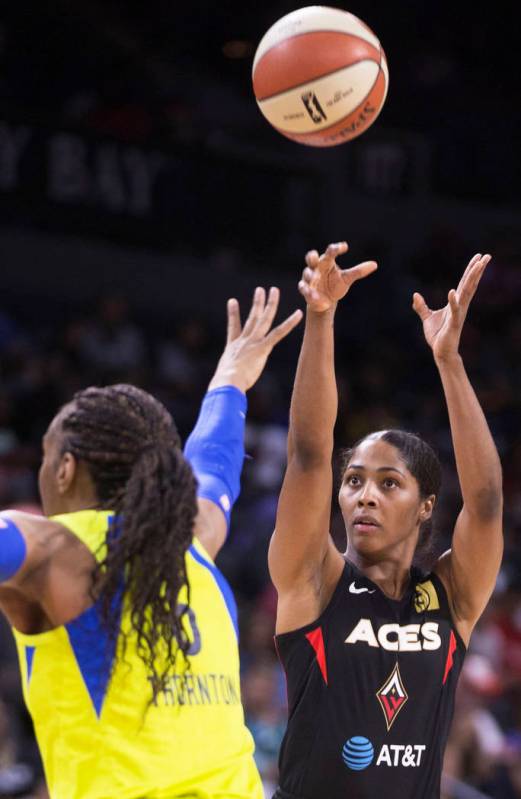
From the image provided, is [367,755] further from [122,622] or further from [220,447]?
[122,622]

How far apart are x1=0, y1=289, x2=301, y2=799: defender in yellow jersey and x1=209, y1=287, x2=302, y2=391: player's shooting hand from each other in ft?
2.90

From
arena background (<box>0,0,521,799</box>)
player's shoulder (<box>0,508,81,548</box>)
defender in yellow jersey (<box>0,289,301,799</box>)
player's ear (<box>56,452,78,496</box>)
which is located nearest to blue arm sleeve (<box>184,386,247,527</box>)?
defender in yellow jersey (<box>0,289,301,799</box>)

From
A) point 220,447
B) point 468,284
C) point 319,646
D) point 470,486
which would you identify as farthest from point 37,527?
point 468,284

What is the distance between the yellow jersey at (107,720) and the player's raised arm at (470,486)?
121 centimetres

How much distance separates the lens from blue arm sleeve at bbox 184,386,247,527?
3352mm

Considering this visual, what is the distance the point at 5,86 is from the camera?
12156 mm

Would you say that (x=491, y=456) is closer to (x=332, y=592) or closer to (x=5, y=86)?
(x=332, y=592)

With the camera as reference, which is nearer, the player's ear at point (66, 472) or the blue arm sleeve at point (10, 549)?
the blue arm sleeve at point (10, 549)

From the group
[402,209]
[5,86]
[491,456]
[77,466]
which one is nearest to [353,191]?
[402,209]

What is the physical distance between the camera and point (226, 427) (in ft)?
11.7

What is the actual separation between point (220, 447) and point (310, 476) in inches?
10.3

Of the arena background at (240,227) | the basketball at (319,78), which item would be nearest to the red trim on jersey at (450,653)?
the basketball at (319,78)

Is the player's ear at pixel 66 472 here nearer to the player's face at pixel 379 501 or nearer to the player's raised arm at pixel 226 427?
the player's raised arm at pixel 226 427

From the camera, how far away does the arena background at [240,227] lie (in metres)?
10.0
